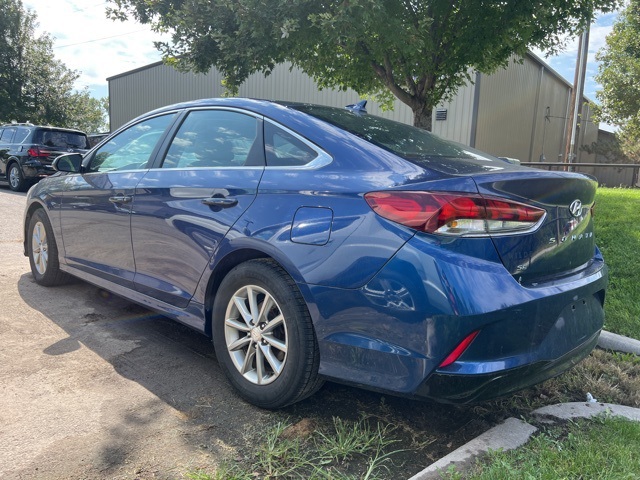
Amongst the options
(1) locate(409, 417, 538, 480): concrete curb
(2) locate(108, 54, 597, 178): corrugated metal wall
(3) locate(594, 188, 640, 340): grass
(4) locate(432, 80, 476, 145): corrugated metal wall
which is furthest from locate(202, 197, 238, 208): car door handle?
(4) locate(432, 80, 476, 145): corrugated metal wall

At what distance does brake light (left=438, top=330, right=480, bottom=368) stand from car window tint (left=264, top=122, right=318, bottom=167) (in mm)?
1139

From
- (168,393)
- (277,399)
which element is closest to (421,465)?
(277,399)

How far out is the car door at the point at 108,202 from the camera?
3598 millimetres

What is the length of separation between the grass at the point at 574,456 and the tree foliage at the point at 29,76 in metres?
31.0

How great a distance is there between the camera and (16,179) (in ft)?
45.6

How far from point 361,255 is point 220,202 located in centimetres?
99

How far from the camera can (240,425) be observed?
2.55m

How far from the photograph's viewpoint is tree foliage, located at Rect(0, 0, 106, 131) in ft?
88.2

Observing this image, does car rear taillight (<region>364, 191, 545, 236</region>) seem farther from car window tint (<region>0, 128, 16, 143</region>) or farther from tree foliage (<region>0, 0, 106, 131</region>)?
tree foliage (<region>0, 0, 106, 131</region>)

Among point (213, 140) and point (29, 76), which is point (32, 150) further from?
point (29, 76)

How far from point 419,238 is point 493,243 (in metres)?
0.31

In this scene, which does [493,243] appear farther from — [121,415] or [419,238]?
[121,415]

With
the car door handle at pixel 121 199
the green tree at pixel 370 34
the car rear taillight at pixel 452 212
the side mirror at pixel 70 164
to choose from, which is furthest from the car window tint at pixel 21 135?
the car rear taillight at pixel 452 212

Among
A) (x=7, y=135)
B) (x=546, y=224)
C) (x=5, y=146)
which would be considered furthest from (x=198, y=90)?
(x=546, y=224)
